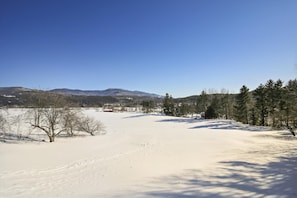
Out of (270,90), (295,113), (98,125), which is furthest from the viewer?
(270,90)

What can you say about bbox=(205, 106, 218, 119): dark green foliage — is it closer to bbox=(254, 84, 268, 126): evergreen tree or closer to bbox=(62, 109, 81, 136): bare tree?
bbox=(254, 84, 268, 126): evergreen tree

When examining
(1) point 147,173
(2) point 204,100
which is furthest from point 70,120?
(2) point 204,100

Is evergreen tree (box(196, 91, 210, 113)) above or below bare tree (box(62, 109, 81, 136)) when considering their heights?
above

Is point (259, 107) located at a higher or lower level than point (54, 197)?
higher

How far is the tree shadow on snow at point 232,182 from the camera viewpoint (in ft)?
29.2

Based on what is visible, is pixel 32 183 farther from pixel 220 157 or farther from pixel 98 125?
pixel 98 125

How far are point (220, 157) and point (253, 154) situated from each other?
3134 millimetres

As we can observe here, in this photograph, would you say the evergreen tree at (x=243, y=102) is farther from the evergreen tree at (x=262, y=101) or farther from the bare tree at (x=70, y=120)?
the bare tree at (x=70, y=120)

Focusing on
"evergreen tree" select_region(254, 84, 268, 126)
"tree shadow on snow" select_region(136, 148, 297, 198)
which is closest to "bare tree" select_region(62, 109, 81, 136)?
"tree shadow on snow" select_region(136, 148, 297, 198)

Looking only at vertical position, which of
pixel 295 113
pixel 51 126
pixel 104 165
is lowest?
pixel 104 165

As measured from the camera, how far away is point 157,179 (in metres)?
10.9

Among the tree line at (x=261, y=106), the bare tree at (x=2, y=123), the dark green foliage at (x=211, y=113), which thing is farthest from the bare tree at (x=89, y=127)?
the dark green foliage at (x=211, y=113)

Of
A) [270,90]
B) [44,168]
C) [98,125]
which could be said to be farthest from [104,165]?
[270,90]

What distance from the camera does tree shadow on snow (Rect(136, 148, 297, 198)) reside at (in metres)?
8.90
